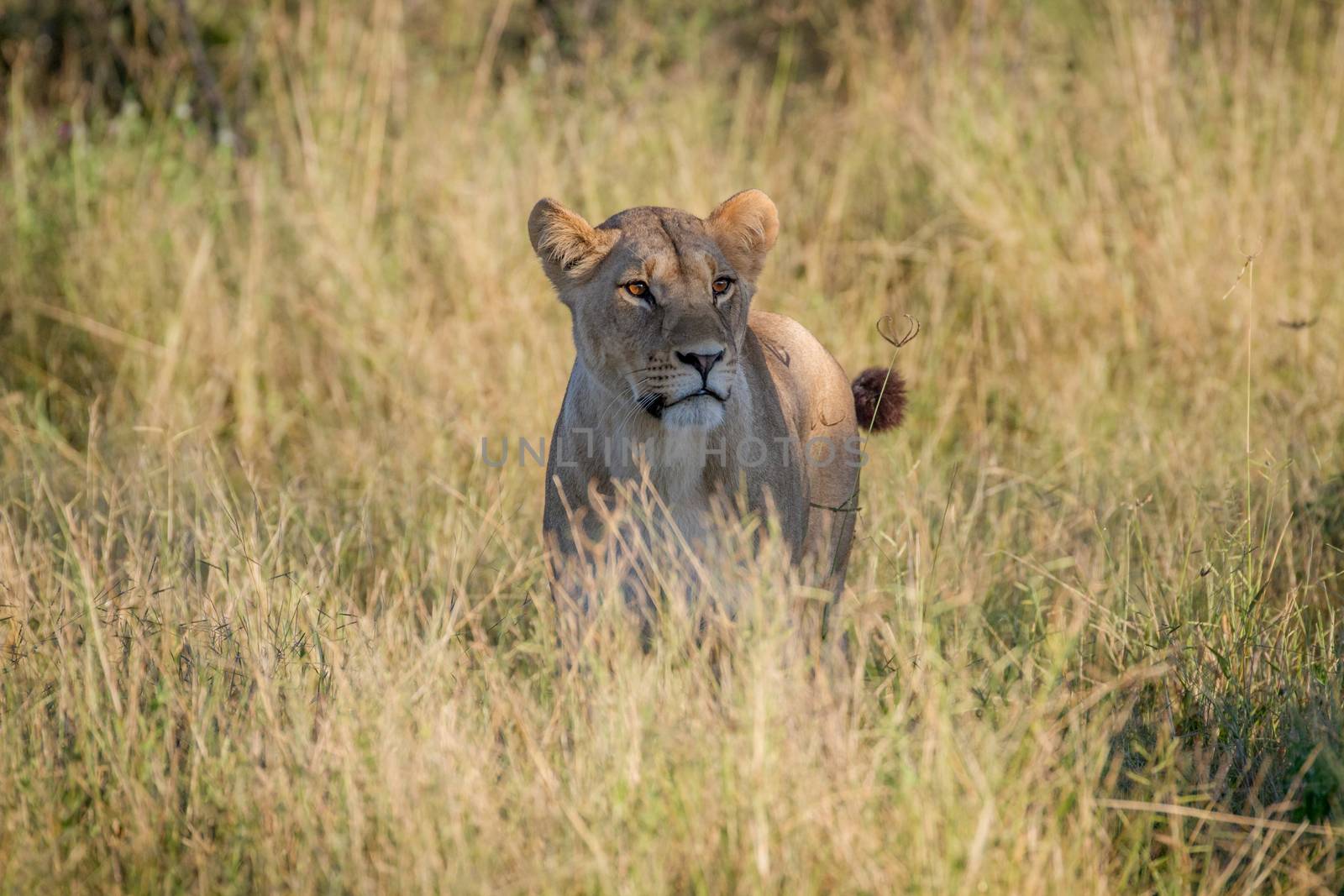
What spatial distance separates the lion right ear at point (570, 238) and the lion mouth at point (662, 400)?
1.57ft

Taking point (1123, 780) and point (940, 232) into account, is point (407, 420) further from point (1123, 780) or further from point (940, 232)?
point (1123, 780)

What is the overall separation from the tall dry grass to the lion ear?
813mm

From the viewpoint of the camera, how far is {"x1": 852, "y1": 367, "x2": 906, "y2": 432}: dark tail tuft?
14.3 ft

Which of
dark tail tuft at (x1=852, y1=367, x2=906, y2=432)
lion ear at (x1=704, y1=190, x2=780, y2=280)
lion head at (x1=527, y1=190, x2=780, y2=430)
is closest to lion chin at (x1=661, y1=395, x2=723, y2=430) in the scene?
lion head at (x1=527, y1=190, x2=780, y2=430)

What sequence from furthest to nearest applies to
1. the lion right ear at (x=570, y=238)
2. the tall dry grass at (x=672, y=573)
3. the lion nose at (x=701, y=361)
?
the lion right ear at (x=570, y=238) → the lion nose at (x=701, y=361) → the tall dry grass at (x=672, y=573)

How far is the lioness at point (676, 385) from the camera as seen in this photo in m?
3.52

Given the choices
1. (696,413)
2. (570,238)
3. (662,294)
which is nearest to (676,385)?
(696,413)

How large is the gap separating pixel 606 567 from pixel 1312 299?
3799 millimetres

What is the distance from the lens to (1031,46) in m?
7.88

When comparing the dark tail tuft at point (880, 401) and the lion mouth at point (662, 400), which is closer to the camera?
the lion mouth at point (662, 400)

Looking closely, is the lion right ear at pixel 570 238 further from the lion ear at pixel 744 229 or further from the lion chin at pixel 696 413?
the lion chin at pixel 696 413

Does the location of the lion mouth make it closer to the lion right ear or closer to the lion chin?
the lion chin

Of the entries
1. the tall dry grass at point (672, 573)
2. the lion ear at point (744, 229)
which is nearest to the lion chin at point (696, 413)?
the tall dry grass at point (672, 573)

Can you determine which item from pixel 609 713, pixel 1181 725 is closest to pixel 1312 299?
pixel 1181 725
